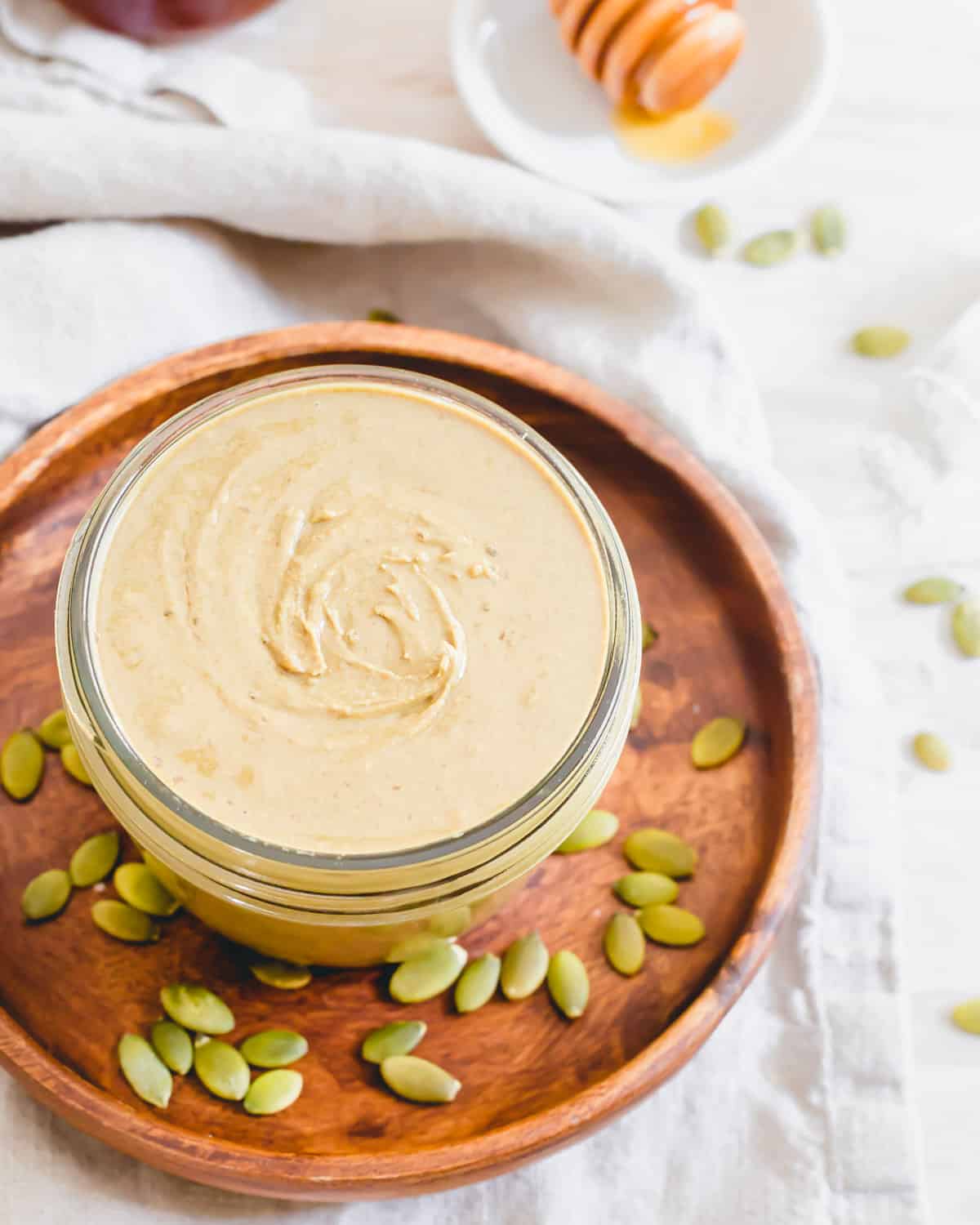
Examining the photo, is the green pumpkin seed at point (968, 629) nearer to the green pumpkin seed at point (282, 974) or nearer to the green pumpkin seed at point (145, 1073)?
Result: the green pumpkin seed at point (282, 974)

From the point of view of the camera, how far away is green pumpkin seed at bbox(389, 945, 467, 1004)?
1087mm

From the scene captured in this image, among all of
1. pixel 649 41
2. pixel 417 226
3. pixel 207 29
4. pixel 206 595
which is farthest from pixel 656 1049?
pixel 207 29

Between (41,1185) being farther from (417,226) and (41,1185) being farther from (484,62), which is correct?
(484,62)

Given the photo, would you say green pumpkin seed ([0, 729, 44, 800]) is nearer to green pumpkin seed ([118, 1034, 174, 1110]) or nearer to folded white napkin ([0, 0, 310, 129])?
green pumpkin seed ([118, 1034, 174, 1110])

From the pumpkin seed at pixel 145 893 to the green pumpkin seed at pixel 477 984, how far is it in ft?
0.73

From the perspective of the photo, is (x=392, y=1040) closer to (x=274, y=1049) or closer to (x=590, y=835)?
(x=274, y=1049)

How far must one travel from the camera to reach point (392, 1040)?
3.49 feet

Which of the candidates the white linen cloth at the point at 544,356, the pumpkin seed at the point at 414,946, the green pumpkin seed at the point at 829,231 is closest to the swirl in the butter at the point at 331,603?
the pumpkin seed at the point at 414,946

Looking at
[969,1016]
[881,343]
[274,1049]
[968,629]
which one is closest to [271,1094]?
[274,1049]

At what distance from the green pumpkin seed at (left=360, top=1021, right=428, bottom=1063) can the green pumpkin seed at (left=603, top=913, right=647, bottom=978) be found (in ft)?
0.50

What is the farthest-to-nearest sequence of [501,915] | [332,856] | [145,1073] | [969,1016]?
[969,1016] → [501,915] → [145,1073] → [332,856]

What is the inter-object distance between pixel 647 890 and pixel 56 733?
18.8 inches

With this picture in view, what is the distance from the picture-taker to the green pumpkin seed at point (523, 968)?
1.09m

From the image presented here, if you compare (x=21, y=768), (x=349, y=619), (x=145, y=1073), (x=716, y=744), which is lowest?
(x=145, y=1073)
